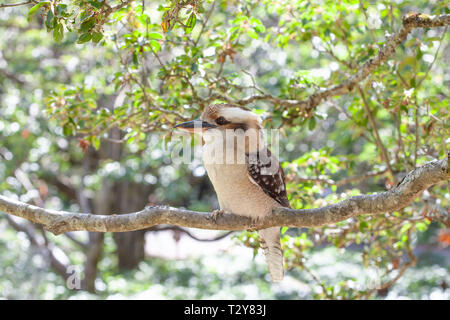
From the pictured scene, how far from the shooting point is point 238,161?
2.56 m

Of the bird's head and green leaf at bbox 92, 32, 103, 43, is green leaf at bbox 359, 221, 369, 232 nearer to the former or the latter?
the bird's head

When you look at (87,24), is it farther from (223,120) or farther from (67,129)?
(67,129)

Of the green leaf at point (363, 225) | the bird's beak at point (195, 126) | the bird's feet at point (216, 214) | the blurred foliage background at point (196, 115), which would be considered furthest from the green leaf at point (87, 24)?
the green leaf at point (363, 225)

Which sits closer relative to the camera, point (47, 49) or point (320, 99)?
point (320, 99)

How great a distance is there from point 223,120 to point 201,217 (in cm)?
59

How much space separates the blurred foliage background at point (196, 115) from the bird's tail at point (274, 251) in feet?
0.46

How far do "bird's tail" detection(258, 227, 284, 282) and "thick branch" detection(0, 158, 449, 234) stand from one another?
46 cm

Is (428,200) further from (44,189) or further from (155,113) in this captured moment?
(44,189)

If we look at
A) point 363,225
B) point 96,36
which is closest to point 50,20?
point 96,36

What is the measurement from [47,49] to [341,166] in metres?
5.26

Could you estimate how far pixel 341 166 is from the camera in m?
3.58

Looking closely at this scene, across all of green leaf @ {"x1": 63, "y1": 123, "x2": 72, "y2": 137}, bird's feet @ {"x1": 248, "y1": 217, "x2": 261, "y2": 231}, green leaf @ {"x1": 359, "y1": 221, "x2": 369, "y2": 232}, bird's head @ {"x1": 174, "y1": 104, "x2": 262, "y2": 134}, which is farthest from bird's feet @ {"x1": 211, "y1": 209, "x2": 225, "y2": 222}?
green leaf @ {"x1": 63, "y1": 123, "x2": 72, "y2": 137}

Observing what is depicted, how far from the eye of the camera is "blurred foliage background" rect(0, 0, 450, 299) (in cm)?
298
